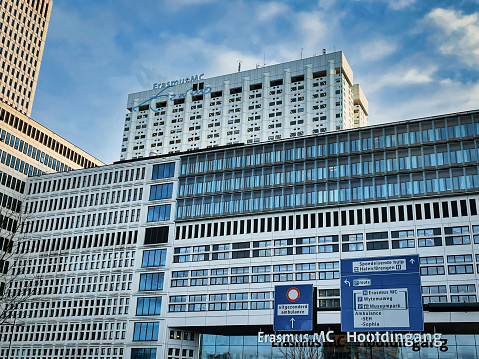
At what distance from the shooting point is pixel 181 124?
180875 mm

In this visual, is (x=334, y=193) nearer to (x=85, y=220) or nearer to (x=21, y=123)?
(x=85, y=220)

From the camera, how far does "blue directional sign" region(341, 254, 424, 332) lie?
53.4 meters

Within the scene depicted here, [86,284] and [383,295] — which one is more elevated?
[86,284]

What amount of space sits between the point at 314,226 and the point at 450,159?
74.7 ft

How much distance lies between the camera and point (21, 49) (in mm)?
140125

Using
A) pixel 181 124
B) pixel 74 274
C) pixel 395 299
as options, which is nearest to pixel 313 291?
pixel 395 299

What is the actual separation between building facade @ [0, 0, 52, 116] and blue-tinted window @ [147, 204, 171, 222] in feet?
186

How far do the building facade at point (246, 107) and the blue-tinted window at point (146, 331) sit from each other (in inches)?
3191

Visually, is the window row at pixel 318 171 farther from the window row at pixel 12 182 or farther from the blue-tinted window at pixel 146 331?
the window row at pixel 12 182

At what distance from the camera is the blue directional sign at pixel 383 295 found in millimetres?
53375

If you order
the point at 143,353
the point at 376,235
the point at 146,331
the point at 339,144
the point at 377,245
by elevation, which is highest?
the point at 339,144

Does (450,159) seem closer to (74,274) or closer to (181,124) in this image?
(74,274)

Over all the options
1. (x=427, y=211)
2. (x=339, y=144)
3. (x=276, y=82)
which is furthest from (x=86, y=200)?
(x=276, y=82)

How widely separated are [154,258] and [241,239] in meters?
17.3
